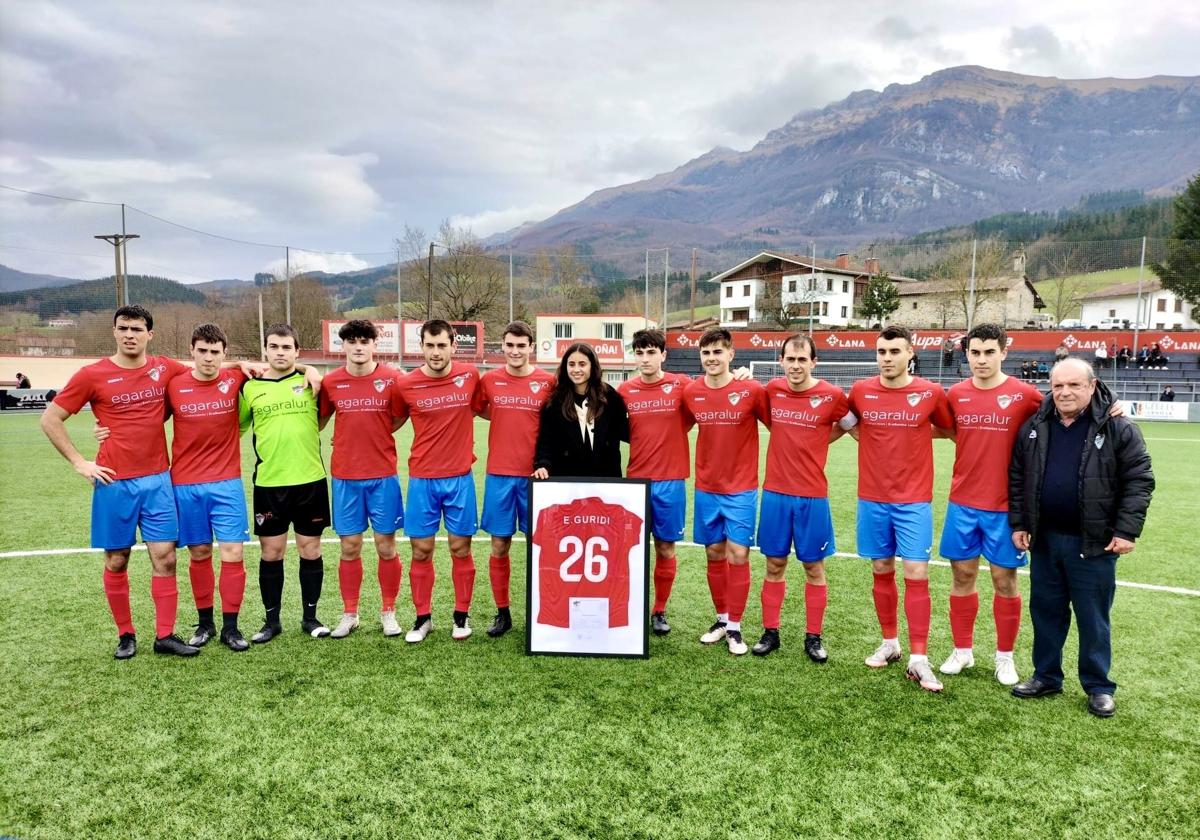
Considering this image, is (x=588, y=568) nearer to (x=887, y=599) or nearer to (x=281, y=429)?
(x=887, y=599)

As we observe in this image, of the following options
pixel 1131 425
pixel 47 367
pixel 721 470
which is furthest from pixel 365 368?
pixel 47 367

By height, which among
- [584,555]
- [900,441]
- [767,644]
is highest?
[900,441]

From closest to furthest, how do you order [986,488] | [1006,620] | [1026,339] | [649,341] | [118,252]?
[986,488]
[1006,620]
[649,341]
[118,252]
[1026,339]

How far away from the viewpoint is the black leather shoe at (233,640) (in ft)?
15.1

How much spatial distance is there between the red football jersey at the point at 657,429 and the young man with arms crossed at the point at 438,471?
1.17 meters

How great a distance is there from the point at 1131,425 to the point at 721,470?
2.34m

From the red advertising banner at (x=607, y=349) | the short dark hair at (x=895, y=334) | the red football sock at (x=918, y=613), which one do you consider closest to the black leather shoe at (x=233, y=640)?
the red football sock at (x=918, y=613)

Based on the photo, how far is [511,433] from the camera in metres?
4.82

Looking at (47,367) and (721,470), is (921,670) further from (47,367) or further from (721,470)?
(47,367)

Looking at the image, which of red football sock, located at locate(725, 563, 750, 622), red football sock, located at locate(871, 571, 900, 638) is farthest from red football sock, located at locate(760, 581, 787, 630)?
red football sock, located at locate(871, 571, 900, 638)

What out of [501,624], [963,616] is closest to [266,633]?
[501,624]

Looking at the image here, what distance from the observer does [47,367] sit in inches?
1241

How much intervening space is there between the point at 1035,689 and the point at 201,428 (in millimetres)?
5516

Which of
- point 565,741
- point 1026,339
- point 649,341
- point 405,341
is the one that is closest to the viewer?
point 565,741
